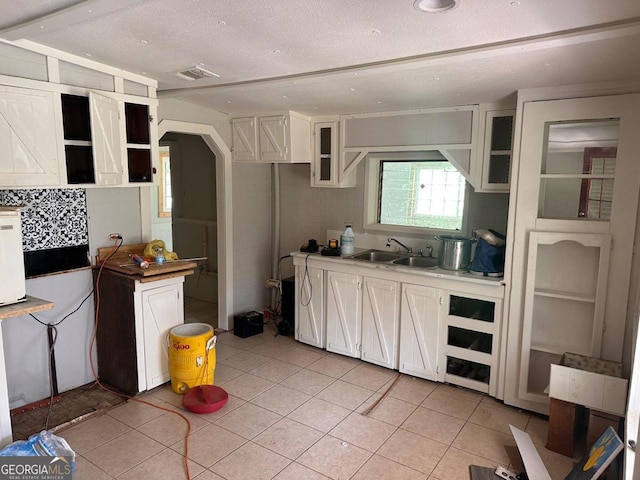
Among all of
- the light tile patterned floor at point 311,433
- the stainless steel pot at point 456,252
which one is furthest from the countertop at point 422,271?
the light tile patterned floor at point 311,433

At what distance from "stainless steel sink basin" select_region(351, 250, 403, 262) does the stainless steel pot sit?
2.33ft

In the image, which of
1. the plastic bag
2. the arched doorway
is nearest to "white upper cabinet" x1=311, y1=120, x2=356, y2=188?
the arched doorway

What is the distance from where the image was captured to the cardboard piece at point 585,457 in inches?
83.7

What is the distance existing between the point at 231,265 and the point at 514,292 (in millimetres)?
2913

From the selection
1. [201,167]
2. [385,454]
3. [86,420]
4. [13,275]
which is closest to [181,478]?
[86,420]

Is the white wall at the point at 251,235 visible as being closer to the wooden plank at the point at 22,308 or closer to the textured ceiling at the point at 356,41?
the textured ceiling at the point at 356,41

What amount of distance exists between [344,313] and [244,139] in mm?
2105

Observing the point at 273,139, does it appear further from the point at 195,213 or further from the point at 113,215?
the point at 195,213

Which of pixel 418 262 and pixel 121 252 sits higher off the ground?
pixel 121 252

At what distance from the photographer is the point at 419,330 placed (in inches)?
147

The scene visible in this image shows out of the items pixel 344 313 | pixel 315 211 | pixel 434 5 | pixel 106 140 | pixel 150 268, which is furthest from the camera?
pixel 315 211

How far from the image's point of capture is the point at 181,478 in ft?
8.29

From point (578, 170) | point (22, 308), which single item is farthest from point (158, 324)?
point (578, 170)

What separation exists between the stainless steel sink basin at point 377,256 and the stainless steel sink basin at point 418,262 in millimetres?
125
